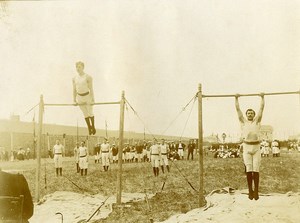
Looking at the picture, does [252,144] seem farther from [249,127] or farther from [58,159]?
Answer: [58,159]

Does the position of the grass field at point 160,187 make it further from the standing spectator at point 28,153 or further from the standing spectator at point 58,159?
the standing spectator at point 28,153

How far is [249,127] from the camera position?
648 centimetres

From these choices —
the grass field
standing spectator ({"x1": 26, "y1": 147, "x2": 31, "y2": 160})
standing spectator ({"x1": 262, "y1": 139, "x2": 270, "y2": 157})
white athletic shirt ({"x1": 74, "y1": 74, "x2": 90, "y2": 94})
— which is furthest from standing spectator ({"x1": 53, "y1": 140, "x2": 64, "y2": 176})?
standing spectator ({"x1": 262, "y1": 139, "x2": 270, "y2": 157})

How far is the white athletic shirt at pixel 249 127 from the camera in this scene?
6.47 metres

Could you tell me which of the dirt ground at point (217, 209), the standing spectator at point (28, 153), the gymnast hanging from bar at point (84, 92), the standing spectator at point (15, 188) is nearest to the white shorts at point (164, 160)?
the dirt ground at point (217, 209)

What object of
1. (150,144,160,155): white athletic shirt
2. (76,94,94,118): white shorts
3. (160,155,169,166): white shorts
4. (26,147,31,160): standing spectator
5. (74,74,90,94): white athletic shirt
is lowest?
(26,147,31,160): standing spectator

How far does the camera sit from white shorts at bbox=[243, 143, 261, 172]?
6.42m

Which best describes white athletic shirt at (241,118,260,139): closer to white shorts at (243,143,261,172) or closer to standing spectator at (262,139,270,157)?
white shorts at (243,143,261,172)

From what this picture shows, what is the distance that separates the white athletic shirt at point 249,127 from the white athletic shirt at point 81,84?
341 centimetres

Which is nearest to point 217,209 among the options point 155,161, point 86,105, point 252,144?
point 252,144

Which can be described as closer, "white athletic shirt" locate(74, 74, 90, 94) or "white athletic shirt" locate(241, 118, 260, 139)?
"white athletic shirt" locate(241, 118, 260, 139)

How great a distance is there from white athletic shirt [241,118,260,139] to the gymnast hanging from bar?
11.0 feet

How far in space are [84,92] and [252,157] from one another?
3.74 metres

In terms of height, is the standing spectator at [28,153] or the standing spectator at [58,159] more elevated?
the standing spectator at [58,159]
